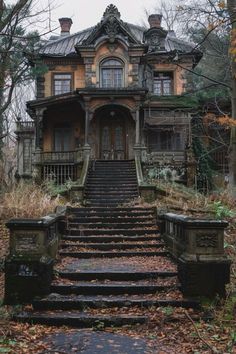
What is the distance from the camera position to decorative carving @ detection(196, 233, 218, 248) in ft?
Answer: 23.2

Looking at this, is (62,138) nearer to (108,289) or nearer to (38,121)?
(38,121)

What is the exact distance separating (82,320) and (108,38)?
20.8 m

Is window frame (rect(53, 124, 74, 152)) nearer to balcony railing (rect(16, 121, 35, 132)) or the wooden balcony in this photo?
balcony railing (rect(16, 121, 35, 132))

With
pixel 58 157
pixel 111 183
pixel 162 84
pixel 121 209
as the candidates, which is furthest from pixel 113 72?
pixel 121 209

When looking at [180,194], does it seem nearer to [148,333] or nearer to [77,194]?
[77,194]

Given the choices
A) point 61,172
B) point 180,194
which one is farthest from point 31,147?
point 180,194

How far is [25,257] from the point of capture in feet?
23.1

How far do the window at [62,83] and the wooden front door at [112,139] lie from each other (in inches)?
125

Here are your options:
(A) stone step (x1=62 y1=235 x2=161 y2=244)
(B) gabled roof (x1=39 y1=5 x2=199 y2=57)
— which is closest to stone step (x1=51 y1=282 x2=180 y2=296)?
(A) stone step (x1=62 y1=235 x2=161 y2=244)

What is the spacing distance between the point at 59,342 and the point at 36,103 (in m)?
19.2

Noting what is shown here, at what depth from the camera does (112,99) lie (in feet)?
75.7

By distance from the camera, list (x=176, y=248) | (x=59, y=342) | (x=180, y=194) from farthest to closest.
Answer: (x=180, y=194), (x=176, y=248), (x=59, y=342)

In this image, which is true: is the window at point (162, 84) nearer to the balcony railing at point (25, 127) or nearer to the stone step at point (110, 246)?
the balcony railing at point (25, 127)

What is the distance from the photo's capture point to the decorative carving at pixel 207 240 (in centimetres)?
707
